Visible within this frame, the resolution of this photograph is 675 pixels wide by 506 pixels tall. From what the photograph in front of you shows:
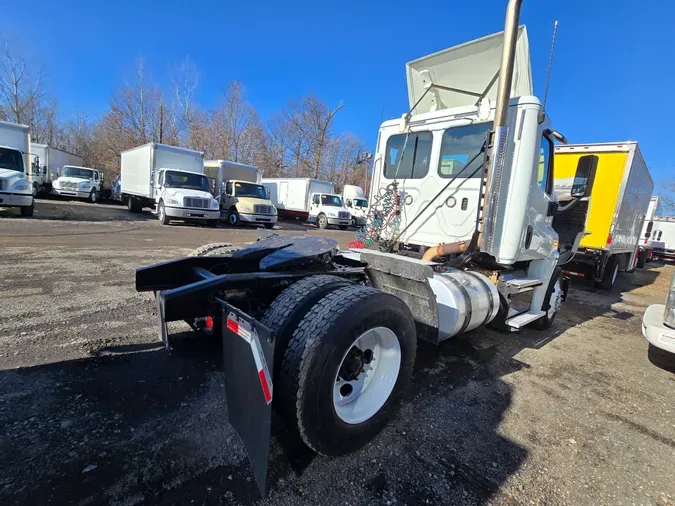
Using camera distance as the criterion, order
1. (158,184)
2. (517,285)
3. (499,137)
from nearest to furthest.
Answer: (499,137) → (517,285) → (158,184)

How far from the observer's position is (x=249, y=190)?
18.6 meters

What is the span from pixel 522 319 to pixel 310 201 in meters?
21.0

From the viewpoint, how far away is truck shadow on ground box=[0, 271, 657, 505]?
5.87 ft

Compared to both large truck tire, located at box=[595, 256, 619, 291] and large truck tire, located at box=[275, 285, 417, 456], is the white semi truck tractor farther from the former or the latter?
large truck tire, located at box=[595, 256, 619, 291]

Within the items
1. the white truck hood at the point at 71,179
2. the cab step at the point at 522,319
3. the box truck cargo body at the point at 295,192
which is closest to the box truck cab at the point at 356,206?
the box truck cargo body at the point at 295,192

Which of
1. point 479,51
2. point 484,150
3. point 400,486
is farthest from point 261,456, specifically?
point 479,51

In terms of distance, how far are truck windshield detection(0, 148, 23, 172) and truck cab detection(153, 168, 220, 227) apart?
4.81 metres

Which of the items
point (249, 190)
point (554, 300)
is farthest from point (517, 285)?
point (249, 190)

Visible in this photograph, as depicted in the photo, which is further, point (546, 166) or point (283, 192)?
point (283, 192)

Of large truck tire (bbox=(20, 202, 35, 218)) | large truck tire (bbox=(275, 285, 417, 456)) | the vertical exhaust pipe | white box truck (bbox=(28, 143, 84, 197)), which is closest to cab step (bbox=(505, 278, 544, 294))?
the vertical exhaust pipe

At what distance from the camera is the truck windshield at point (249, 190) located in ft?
60.2

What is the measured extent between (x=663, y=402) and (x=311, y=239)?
3851 millimetres

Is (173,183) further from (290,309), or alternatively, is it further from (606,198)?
(606,198)

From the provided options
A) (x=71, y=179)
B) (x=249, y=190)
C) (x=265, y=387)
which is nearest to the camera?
(x=265, y=387)
